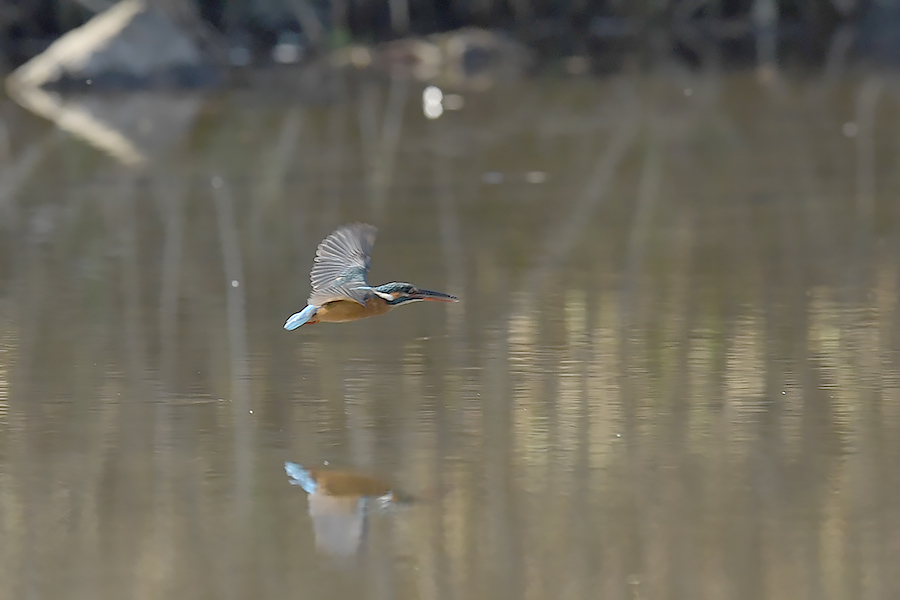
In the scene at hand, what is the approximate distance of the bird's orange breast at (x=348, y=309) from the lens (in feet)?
16.6

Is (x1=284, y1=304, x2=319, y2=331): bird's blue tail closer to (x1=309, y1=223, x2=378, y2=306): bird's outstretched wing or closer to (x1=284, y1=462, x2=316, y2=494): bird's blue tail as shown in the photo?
(x1=309, y1=223, x2=378, y2=306): bird's outstretched wing

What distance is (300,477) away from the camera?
4379mm

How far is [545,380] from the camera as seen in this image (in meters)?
5.35

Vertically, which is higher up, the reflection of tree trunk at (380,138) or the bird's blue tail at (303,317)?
the reflection of tree trunk at (380,138)

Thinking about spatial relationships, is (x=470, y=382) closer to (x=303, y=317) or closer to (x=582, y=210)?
(x=303, y=317)

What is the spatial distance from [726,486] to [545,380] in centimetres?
122

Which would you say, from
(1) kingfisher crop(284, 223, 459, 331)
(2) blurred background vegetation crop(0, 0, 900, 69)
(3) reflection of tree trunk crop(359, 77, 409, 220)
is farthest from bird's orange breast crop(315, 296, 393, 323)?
(2) blurred background vegetation crop(0, 0, 900, 69)

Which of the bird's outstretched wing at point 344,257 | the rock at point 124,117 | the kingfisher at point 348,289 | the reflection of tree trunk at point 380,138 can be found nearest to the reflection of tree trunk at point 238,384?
the kingfisher at point 348,289

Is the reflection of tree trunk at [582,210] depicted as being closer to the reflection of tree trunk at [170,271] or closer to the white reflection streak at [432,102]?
the reflection of tree trunk at [170,271]

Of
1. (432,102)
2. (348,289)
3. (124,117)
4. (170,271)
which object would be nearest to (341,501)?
(348,289)

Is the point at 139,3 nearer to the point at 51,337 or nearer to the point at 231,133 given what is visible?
the point at 231,133

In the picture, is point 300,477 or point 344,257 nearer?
point 300,477

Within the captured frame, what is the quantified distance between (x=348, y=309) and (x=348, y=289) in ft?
0.60

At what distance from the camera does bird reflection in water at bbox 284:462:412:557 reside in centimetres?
390
